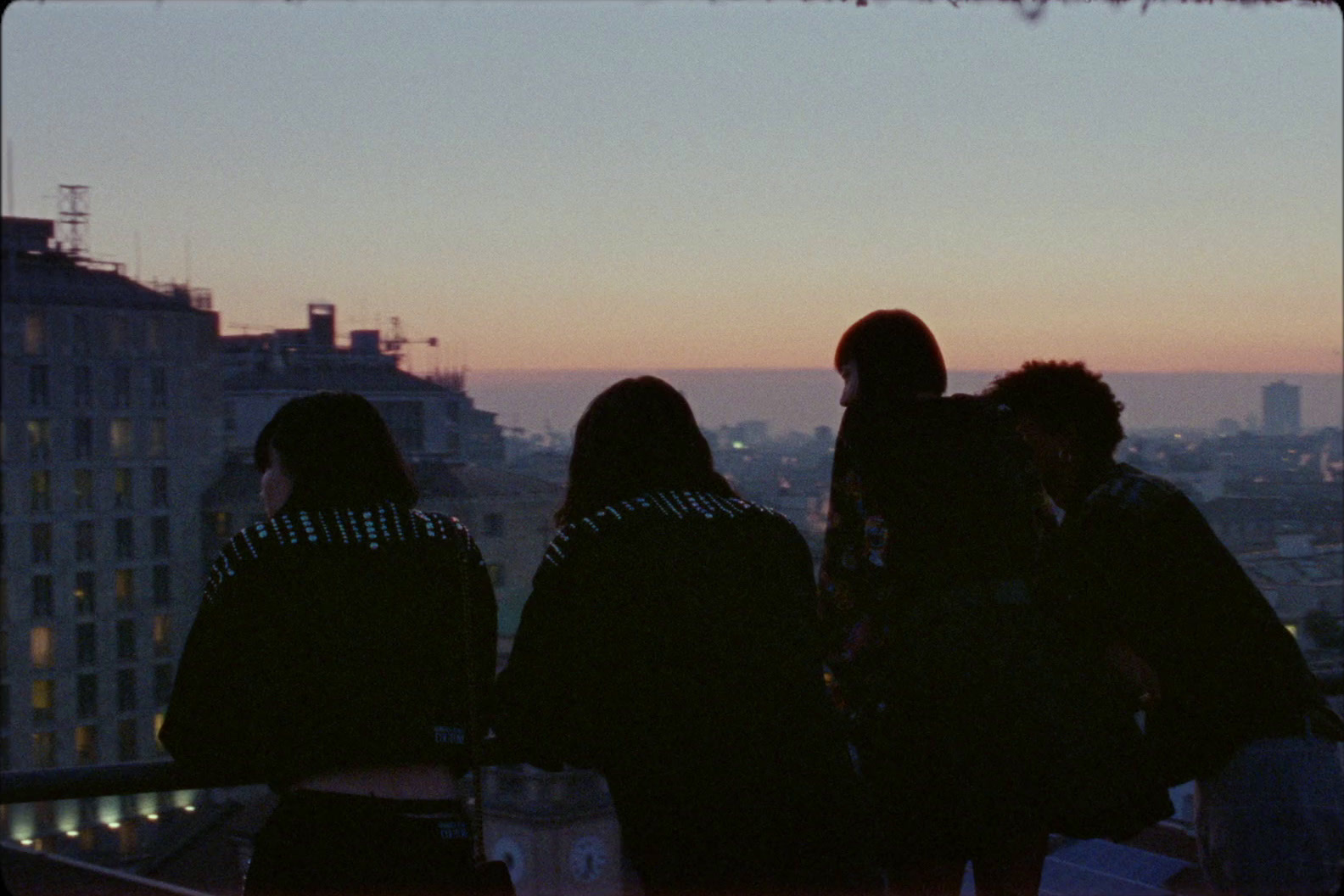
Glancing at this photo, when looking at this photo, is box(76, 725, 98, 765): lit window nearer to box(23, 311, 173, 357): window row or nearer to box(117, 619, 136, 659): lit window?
box(117, 619, 136, 659): lit window

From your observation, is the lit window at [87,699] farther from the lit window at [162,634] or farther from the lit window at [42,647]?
the lit window at [162,634]

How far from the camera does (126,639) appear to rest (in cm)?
3497

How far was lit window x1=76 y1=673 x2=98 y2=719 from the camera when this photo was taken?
113 ft

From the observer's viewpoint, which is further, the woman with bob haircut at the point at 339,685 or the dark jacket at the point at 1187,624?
the dark jacket at the point at 1187,624

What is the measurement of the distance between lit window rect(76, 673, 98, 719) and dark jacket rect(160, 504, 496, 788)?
35.5m

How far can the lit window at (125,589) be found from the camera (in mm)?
34562

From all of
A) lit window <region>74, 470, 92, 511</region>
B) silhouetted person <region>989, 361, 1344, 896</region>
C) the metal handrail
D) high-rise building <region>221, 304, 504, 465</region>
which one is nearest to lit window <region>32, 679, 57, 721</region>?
lit window <region>74, 470, 92, 511</region>

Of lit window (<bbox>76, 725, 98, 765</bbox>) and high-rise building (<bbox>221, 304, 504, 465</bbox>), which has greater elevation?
high-rise building (<bbox>221, 304, 504, 465</bbox>)

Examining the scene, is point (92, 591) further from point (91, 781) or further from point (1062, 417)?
point (1062, 417)

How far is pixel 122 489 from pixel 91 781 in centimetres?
3398

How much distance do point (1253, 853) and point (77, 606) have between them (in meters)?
36.6

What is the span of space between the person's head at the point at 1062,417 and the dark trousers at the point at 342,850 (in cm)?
128

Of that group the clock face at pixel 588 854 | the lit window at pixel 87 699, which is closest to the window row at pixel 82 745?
the lit window at pixel 87 699

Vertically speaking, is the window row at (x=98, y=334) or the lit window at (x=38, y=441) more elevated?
the window row at (x=98, y=334)
